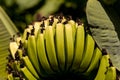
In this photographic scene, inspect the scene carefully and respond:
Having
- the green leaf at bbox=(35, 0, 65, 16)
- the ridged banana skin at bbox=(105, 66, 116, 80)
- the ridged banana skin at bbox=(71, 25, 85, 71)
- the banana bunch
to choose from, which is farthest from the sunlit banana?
the green leaf at bbox=(35, 0, 65, 16)

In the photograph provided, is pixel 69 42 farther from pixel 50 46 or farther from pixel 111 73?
pixel 111 73

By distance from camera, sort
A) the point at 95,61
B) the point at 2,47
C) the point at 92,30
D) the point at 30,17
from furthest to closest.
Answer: the point at 30,17 < the point at 2,47 < the point at 95,61 < the point at 92,30

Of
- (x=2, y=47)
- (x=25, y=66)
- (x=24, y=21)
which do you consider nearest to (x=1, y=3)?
(x=24, y=21)

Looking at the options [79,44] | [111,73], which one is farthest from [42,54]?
[111,73]

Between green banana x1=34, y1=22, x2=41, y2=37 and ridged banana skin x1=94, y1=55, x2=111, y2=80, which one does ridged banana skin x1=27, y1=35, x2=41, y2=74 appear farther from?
ridged banana skin x1=94, y1=55, x2=111, y2=80

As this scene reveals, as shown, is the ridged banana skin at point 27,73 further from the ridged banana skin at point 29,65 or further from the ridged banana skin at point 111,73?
the ridged banana skin at point 111,73

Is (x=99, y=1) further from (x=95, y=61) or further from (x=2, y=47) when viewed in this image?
(x=2, y=47)

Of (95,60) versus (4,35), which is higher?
(4,35)

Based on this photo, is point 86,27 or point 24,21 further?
point 24,21
